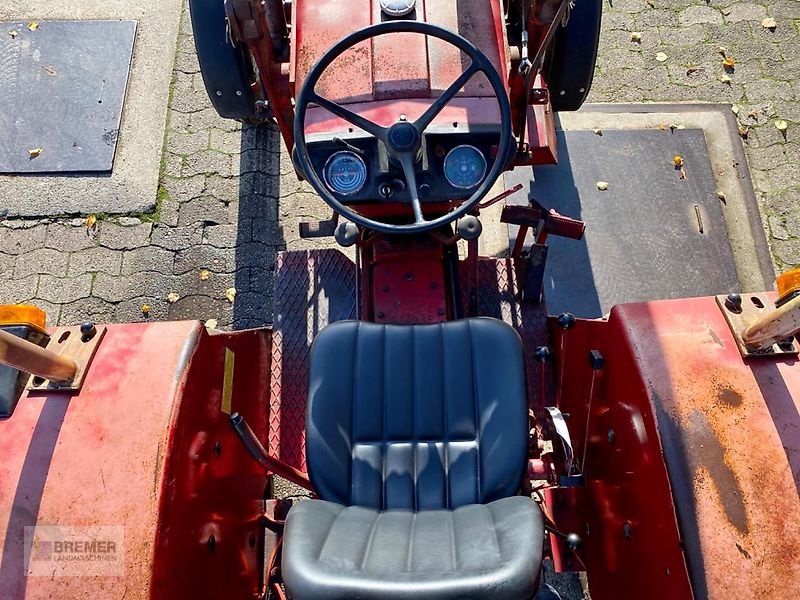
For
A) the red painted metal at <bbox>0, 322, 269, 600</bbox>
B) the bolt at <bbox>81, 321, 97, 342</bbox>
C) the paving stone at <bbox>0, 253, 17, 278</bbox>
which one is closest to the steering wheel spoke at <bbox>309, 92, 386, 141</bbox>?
the red painted metal at <bbox>0, 322, 269, 600</bbox>

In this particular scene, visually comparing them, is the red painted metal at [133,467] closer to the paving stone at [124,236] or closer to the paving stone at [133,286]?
the paving stone at [133,286]

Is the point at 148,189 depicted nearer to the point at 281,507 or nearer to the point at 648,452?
the point at 281,507

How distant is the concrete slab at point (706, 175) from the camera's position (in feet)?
9.50

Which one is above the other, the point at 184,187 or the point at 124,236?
the point at 184,187

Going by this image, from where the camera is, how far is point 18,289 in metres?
2.91

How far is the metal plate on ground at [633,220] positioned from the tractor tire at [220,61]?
1.33 meters

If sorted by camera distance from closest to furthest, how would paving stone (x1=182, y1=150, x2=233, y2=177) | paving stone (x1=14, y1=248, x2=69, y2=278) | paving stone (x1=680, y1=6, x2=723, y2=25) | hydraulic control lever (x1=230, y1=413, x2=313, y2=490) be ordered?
hydraulic control lever (x1=230, y1=413, x2=313, y2=490) < paving stone (x1=14, y1=248, x2=69, y2=278) < paving stone (x1=182, y1=150, x2=233, y2=177) < paving stone (x1=680, y1=6, x2=723, y2=25)

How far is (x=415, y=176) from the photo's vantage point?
1.92m

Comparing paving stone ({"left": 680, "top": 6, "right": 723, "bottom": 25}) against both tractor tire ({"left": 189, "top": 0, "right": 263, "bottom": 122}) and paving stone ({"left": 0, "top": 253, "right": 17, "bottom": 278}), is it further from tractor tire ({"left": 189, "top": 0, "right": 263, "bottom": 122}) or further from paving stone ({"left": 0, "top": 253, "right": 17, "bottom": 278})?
paving stone ({"left": 0, "top": 253, "right": 17, "bottom": 278})

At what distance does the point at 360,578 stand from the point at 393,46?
1.70 metres

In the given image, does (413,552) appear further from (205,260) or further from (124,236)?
(124,236)

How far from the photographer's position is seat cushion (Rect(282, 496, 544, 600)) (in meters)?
1.14

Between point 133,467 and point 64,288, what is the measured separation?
1.76 metres

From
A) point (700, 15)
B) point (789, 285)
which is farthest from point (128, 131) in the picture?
point (700, 15)
